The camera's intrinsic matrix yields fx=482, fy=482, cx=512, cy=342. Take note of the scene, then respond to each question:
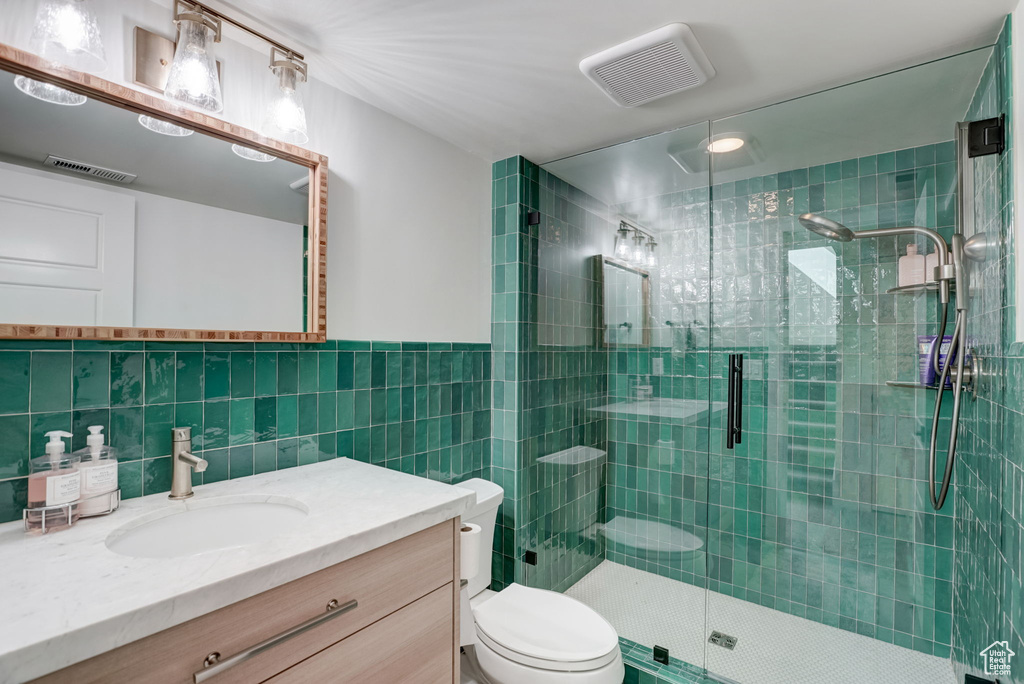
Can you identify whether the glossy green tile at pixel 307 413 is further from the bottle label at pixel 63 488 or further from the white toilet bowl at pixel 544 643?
the white toilet bowl at pixel 544 643

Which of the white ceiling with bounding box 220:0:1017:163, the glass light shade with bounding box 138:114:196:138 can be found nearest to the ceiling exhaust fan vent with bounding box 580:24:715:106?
the white ceiling with bounding box 220:0:1017:163

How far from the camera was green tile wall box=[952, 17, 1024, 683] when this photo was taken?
116cm

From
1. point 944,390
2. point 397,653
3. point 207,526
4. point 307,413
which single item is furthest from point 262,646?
point 944,390

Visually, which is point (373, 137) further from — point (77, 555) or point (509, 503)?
point (509, 503)

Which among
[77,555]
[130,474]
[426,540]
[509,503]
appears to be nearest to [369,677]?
[426,540]

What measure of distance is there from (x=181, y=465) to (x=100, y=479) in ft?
0.57

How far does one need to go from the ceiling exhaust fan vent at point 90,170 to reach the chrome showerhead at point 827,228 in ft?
7.68

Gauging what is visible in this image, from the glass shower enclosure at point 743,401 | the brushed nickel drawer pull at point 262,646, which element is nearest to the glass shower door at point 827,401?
the glass shower enclosure at point 743,401

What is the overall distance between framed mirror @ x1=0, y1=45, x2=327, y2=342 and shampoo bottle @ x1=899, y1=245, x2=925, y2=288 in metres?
2.14

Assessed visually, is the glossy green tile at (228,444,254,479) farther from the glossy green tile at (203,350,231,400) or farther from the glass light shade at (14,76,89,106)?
the glass light shade at (14,76,89,106)

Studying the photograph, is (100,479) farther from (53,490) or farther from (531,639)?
(531,639)

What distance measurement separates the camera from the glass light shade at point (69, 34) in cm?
106

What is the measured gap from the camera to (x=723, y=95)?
1.78 meters

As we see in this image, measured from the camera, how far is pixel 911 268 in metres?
1.83
